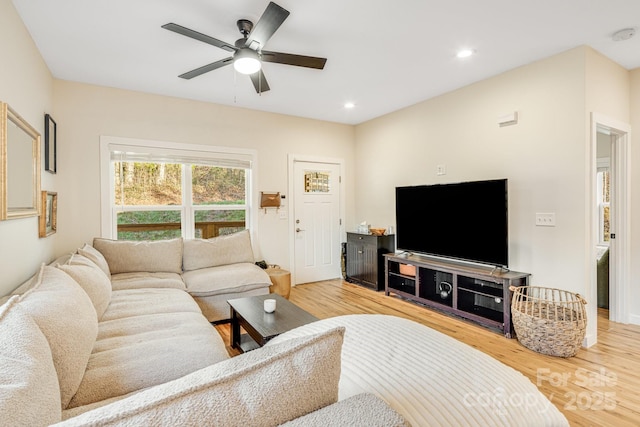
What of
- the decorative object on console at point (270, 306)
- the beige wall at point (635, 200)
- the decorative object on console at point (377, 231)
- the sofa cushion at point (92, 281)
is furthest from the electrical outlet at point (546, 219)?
the sofa cushion at point (92, 281)

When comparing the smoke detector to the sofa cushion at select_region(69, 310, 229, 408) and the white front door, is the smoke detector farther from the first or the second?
the sofa cushion at select_region(69, 310, 229, 408)

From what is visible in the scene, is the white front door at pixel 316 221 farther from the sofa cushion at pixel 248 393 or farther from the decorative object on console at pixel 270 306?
the sofa cushion at pixel 248 393

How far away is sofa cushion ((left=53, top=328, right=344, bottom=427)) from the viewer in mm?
554

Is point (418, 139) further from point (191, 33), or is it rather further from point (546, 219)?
point (191, 33)

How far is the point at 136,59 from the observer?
117 inches

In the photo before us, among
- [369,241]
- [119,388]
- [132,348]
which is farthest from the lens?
[369,241]

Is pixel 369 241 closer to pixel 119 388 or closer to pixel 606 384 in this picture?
pixel 606 384

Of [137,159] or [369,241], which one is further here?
[369,241]

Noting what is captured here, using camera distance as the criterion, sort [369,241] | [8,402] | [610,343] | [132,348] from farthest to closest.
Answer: [369,241] → [610,343] → [132,348] → [8,402]

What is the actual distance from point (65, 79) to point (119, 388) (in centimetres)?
351

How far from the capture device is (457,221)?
354 centimetres

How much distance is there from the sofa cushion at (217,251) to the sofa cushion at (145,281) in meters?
0.37

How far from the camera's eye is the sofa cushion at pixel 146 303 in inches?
89.0

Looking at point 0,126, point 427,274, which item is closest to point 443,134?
point 427,274
